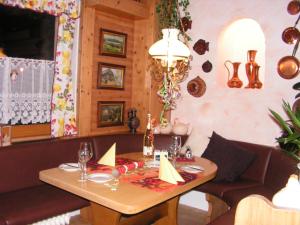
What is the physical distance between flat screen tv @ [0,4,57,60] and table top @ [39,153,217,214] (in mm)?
1438

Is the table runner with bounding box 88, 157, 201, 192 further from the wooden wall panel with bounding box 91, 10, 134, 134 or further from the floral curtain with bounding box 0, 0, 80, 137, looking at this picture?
the wooden wall panel with bounding box 91, 10, 134, 134

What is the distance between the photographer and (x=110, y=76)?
13.4 feet

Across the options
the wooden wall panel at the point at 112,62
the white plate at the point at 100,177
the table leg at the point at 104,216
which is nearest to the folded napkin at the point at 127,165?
the white plate at the point at 100,177

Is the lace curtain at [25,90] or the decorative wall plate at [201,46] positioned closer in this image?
the lace curtain at [25,90]

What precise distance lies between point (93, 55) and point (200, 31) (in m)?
1.38

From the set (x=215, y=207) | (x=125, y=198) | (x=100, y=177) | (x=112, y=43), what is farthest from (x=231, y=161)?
(x=112, y=43)

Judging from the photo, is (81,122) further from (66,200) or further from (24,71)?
(66,200)

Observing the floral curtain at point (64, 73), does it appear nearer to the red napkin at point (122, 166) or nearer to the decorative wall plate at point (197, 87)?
the red napkin at point (122, 166)

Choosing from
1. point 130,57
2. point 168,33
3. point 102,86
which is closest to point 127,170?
point 168,33

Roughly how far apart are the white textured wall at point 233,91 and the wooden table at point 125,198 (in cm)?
110

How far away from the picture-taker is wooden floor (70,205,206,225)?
11.1 ft

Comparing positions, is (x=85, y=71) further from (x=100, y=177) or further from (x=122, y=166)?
(x=100, y=177)

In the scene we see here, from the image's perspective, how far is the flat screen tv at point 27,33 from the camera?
10.2 feet

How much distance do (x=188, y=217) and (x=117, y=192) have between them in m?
1.84
